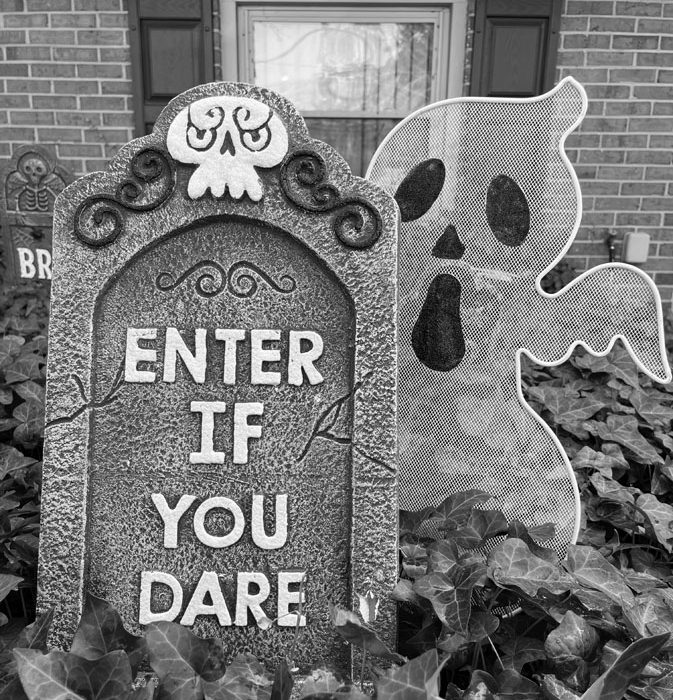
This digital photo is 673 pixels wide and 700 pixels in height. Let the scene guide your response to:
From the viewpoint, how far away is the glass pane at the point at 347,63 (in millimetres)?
3635

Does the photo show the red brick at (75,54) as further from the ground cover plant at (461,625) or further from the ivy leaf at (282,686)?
the ivy leaf at (282,686)

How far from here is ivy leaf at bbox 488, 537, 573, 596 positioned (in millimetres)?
1205

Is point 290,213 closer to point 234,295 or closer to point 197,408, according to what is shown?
point 234,295

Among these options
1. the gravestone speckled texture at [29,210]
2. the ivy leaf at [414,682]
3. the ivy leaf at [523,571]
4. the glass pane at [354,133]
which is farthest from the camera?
the glass pane at [354,133]

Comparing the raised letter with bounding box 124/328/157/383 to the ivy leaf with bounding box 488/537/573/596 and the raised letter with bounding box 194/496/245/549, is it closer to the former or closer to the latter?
the raised letter with bounding box 194/496/245/549

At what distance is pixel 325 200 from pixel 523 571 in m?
0.83

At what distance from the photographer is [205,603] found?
1348 millimetres

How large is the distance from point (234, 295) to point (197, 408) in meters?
0.25

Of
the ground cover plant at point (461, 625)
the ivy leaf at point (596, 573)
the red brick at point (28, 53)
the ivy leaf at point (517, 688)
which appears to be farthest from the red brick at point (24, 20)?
the ivy leaf at point (517, 688)

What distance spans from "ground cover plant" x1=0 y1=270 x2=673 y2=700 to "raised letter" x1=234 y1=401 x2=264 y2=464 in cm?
36

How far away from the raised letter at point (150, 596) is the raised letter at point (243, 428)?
290 millimetres

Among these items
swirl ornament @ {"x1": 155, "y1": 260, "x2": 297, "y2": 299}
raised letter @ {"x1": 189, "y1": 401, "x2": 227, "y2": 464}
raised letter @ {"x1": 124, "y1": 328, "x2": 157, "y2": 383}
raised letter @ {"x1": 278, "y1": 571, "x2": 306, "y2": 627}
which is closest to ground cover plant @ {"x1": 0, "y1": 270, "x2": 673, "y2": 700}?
raised letter @ {"x1": 278, "y1": 571, "x2": 306, "y2": 627}

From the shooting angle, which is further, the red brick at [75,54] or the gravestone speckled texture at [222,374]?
the red brick at [75,54]

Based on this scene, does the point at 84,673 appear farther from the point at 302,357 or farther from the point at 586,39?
the point at 586,39
